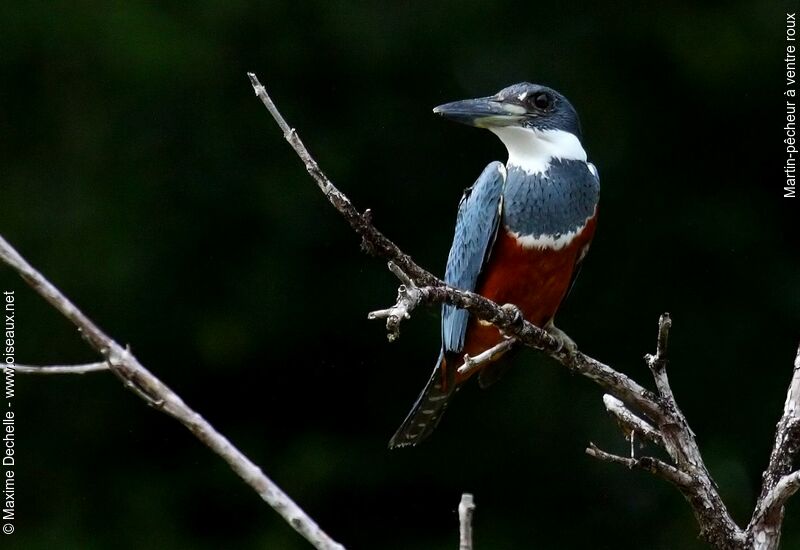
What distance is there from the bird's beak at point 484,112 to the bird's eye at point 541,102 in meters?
0.05

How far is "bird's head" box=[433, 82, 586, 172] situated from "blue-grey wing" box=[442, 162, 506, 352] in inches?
3.2

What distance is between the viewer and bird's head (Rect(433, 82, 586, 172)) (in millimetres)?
3084

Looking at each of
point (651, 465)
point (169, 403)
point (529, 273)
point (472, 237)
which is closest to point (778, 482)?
point (651, 465)

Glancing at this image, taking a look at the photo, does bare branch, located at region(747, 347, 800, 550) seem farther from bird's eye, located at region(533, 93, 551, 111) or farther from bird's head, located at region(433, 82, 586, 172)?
bird's eye, located at region(533, 93, 551, 111)

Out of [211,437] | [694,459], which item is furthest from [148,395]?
[694,459]

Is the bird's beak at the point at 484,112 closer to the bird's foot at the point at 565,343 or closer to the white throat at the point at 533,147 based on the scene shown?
the white throat at the point at 533,147

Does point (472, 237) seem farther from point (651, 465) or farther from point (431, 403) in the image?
point (651, 465)

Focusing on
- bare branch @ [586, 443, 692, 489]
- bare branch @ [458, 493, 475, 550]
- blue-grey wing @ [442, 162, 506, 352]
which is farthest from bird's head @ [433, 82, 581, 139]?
bare branch @ [458, 493, 475, 550]

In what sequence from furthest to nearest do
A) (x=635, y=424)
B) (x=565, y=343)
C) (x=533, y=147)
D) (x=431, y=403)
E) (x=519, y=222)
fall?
(x=431, y=403) → (x=533, y=147) → (x=519, y=222) → (x=565, y=343) → (x=635, y=424)

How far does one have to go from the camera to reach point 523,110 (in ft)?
10.4

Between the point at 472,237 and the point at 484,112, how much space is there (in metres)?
0.32

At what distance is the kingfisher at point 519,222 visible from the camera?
302 cm

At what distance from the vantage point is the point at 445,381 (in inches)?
128

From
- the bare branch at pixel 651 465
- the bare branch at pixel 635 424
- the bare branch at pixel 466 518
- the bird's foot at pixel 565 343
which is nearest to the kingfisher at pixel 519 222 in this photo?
the bird's foot at pixel 565 343
